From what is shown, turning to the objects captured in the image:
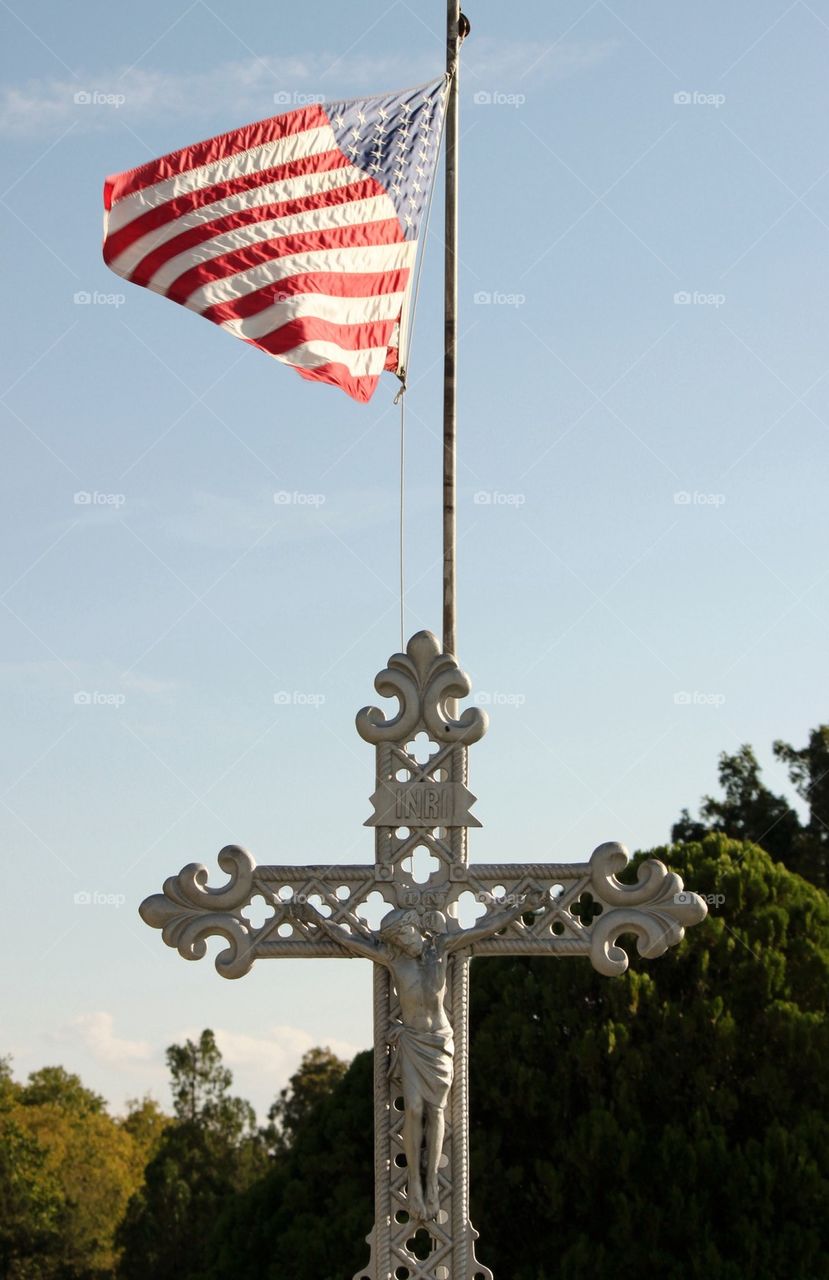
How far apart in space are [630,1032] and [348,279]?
50.0 feet

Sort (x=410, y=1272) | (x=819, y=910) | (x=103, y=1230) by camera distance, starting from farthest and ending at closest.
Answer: (x=103, y=1230), (x=819, y=910), (x=410, y=1272)

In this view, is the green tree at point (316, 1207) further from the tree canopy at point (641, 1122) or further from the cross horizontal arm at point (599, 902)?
the cross horizontal arm at point (599, 902)

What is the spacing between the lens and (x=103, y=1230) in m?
58.6

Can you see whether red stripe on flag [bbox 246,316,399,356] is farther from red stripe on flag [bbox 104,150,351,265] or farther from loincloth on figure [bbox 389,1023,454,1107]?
loincloth on figure [bbox 389,1023,454,1107]

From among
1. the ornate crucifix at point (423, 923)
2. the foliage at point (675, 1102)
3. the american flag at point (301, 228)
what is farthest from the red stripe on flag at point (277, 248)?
the foliage at point (675, 1102)

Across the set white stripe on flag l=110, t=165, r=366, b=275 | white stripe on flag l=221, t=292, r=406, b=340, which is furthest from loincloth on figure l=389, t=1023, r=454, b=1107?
white stripe on flag l=110, t=165, r=366, b=275

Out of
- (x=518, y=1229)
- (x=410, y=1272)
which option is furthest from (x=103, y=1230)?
(x=410, y=1272)

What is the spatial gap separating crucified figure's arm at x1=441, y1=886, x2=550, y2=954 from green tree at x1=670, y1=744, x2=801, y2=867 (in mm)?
27338

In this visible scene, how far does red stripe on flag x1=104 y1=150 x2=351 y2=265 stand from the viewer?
1212 cm

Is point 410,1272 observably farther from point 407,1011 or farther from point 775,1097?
point 775,1097

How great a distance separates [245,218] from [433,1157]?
5742 mm

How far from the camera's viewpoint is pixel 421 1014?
10.9 meters

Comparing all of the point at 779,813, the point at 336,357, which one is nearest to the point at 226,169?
the point at 336,357

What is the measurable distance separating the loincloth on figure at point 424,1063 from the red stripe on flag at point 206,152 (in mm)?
5319
